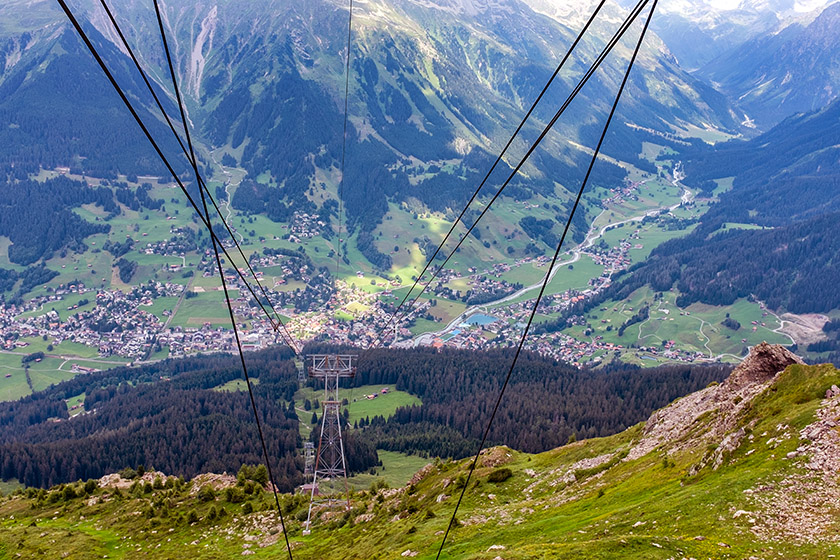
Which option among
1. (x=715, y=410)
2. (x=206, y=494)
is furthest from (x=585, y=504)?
(x=206, y=494)

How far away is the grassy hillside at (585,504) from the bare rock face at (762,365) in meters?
0.11

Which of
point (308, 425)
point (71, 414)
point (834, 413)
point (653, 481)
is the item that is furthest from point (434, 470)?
point (71, 414)

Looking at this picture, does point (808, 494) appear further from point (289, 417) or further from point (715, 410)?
point (289, 417)

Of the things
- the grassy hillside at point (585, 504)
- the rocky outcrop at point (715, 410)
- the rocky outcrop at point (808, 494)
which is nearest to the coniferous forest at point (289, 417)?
the grassy hillside at point (585, 504)

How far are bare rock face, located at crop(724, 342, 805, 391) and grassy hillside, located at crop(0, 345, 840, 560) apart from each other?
113mm

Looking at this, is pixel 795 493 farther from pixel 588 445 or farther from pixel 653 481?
pixel 588 445

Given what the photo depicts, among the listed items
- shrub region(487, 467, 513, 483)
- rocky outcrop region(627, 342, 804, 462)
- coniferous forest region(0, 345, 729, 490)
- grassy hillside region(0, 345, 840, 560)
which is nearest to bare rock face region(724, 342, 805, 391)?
rocky outcrop region(627, 342, 804, 462)

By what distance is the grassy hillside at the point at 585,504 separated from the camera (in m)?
24.4

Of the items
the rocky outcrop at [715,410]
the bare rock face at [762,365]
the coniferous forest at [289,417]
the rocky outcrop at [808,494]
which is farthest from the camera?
the coniferous forest at [289,417]

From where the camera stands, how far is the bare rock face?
46344 mm

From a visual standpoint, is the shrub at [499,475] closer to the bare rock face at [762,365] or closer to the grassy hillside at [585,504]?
the grassy hillside at [585,504]

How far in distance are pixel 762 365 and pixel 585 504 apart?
19903 mm

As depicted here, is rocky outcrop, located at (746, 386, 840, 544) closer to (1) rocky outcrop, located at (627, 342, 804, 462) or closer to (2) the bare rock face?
(1) rocky outcrop, located at (627, 342, 804, 462)

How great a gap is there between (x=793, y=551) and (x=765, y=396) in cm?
1952
